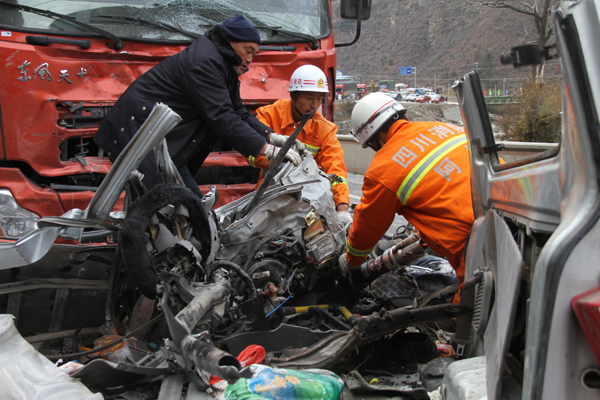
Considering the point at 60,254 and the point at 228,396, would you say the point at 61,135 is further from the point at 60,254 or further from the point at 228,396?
the point at 228,396

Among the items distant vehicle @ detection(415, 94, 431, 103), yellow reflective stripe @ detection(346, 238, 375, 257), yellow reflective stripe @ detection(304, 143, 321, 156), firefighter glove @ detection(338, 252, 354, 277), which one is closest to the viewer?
yellow reflective stripe @ detection(346, 238, 375, 257)

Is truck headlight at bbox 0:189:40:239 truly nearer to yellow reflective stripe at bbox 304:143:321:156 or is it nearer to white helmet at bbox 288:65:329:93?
white helmet at bbox 288:65:329:93

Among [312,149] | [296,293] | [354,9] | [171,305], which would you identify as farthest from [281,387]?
[354,9]

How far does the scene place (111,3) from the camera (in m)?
4.09

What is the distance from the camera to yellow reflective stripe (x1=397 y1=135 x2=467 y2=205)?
2916mm

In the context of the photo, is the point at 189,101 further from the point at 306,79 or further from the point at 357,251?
the point at 357,251

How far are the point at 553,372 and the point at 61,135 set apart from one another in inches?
141

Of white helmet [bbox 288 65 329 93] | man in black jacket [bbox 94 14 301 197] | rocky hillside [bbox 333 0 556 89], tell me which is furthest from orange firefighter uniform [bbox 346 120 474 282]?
rocky hillside [bbox 333 0 556 89]

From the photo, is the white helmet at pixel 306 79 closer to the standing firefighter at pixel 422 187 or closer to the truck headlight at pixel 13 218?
the standing firefighter at pixel 422 187

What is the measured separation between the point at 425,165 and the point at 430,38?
57.0 m

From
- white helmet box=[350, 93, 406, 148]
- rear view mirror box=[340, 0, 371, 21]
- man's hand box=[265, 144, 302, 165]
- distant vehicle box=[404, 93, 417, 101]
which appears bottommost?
man's hand box=[265, 144, 302, 165]

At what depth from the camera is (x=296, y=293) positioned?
11.6 ft

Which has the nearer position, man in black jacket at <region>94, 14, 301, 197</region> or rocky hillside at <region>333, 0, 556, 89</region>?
man in black jacket at <region>94, 14, 301, 197</region>

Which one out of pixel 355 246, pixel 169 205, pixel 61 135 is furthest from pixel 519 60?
pixel 61 135
